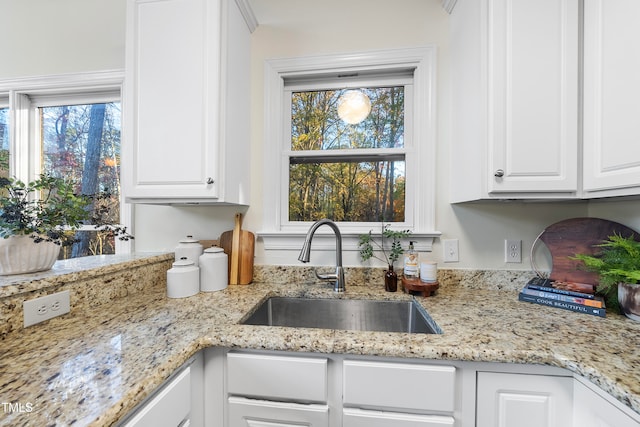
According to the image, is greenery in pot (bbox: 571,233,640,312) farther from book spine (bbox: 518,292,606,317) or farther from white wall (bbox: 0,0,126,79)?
white wall (bbox: 0,0,126,79)

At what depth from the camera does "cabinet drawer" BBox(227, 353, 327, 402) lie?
81 centimetres

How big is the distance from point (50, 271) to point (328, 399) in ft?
3.76

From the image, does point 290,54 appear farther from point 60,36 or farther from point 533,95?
point 60,36

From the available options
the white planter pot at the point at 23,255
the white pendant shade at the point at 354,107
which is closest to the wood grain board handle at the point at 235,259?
the white planter pot at the point at 23,255

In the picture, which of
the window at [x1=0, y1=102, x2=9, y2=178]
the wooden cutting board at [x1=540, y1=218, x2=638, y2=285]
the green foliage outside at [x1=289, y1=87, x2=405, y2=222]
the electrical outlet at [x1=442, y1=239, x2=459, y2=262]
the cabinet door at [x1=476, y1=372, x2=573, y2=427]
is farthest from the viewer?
the window at [x1=0, y1=102, x2=9, y2=178]

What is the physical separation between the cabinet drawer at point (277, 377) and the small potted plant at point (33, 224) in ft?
2.68

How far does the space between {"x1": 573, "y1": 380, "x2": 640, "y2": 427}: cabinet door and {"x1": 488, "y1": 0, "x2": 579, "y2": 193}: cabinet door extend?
691mm

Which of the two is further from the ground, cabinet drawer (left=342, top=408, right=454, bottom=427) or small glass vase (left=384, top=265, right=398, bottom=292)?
small glass vase (left=384, top=265, right=398, bottom=292)

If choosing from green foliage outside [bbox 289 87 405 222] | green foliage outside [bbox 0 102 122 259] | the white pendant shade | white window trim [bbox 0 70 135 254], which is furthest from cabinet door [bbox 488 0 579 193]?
green foliage outside [bbox 0 102 122 259]

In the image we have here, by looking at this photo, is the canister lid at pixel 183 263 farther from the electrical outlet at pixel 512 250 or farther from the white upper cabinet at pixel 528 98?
the electrical outlet at pixel 512 250

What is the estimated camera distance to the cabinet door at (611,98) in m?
0.88

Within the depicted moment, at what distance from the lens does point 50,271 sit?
1.01 metres

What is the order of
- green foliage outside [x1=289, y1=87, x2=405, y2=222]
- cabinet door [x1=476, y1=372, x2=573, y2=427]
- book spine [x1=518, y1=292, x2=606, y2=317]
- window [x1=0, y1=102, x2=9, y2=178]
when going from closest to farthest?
cabinet door [x1=476, y1=372, x2=573, y2=427] < book spine [x1=518, y1=292, x2=606, y2=317] < green foliage outside [x1=289, y1=87, x2=405, y2=222] < window [x1=0, y1=102, x2=9, y2=178]

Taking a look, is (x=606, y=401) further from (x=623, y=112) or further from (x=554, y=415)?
(x=623, y=112)
